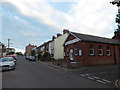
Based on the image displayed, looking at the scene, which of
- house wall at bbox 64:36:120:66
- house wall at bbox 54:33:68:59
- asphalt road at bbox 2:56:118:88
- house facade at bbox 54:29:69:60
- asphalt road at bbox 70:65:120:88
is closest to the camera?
asphalt road at bbox 2:56:118:88

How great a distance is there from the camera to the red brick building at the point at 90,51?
764 inches

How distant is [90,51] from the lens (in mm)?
20406

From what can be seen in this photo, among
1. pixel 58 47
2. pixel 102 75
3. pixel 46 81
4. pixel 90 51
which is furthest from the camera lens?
pixel 58 47

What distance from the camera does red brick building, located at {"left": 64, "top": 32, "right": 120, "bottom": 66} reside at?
764 inches

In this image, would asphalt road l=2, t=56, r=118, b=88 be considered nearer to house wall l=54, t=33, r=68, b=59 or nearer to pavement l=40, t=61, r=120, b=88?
pavement l=40, t=61, r=120, b=88

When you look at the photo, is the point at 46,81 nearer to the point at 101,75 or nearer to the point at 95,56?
the point at 101,75

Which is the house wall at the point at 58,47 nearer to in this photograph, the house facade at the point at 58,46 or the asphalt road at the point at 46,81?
the house facade at the point at 58,46

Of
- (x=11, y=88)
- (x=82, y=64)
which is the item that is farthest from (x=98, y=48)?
(x=11, y=88)

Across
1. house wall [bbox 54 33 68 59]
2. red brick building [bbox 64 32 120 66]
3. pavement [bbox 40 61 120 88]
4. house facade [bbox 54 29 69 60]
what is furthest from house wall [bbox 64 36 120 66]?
house wall [bbox 54 33 68 59]

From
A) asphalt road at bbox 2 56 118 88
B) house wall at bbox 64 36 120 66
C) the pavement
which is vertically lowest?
the pavement

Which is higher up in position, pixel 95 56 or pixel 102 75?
pixel 95 56

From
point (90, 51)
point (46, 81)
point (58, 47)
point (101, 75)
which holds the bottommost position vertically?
point (101, 75)

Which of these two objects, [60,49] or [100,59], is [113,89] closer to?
[100,59]

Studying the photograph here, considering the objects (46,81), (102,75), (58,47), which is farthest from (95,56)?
(58,47)
